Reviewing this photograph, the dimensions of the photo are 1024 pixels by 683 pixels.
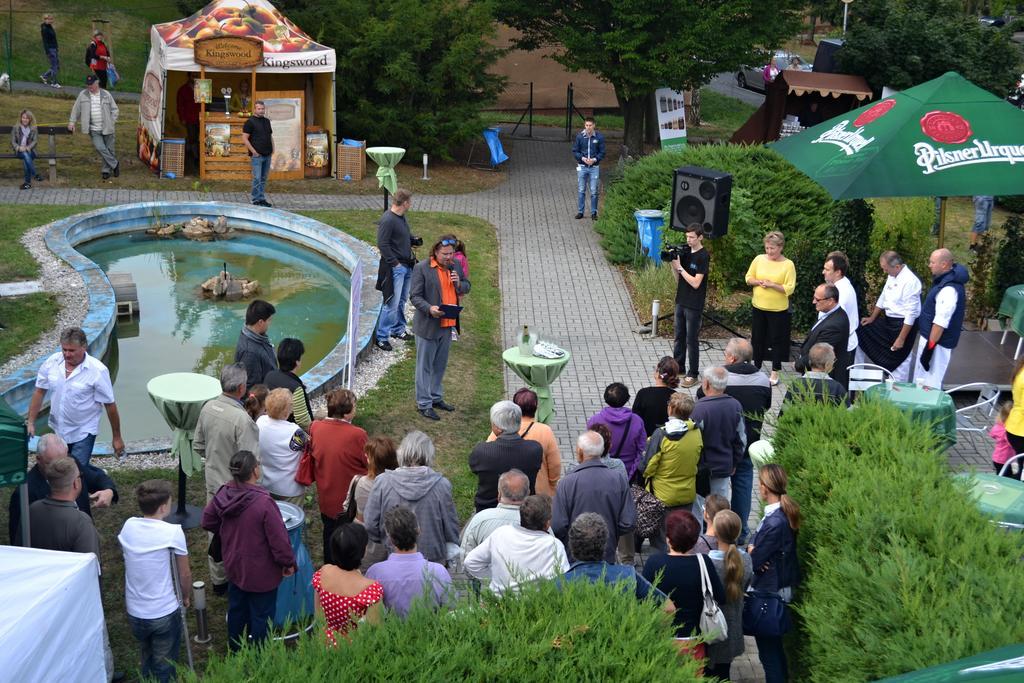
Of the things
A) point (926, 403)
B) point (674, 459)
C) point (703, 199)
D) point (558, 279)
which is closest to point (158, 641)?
point (674, 459)

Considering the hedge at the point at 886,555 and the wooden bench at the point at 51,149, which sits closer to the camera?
A: the hedge at the point at 886,555

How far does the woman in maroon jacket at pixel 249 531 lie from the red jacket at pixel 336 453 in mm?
979

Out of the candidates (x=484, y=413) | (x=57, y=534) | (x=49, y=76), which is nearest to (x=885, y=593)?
(x=57, y=534)

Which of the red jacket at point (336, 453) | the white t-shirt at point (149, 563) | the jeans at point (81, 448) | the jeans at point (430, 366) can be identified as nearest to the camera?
the white t-shirt at point (149, 563)

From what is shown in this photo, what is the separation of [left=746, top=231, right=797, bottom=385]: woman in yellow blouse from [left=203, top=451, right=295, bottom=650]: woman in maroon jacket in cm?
647

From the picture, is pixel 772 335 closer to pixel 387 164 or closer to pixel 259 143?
pixel 387 164

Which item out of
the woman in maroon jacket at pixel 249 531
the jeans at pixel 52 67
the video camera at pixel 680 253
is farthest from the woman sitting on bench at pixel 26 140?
the woman in maroon jacket at pixel 249 531

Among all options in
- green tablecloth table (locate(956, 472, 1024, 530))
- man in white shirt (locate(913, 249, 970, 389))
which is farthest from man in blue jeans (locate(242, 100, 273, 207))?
green tablecloth table (locate(956, 472, 1024, 530))

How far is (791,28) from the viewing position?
2214 centimetres

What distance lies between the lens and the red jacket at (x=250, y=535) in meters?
6.25

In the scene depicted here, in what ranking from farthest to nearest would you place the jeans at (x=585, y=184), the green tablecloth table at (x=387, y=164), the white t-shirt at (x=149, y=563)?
1. the jeans at (x=585, y=184)
2. the green tablecloth table at (x=387, y=164)
3. the white t-shirt at (x=149, y=563)

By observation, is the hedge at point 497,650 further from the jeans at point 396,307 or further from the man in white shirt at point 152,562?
the jeans at point 396,307

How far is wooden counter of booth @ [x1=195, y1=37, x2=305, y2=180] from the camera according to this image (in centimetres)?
1891

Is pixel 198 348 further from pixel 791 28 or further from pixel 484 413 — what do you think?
pixel 791 28
